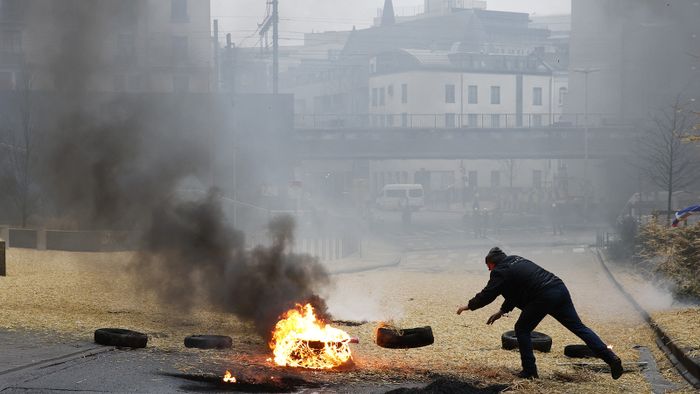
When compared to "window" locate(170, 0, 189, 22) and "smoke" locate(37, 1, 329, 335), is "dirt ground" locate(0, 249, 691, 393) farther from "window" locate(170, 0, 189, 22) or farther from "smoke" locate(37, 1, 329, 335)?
"window" locate(170, 0, 189, 22)

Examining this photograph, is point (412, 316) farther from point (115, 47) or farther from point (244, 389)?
point (115, 47)

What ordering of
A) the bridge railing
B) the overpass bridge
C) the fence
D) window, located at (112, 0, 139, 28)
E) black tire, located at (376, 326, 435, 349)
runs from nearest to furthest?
black tire, located at (376, 326, 435, 349) < window, located at (112, 0, 139, 28) < the fence < the overpass bridge < the bridge railing

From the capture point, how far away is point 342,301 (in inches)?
619

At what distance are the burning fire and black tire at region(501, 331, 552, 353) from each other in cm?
253

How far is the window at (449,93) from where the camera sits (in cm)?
7094

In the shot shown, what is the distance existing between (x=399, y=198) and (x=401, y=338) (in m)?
46.2

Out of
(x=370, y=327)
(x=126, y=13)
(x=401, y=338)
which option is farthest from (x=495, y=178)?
(x=401, y=338)

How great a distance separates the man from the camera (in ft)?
29.5

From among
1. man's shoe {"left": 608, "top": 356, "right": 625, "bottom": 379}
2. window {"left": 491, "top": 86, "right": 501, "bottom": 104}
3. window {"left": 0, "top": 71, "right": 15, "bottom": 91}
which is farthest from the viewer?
window {"left": 491, "top": 86, "right": 501, "bottom": 104}

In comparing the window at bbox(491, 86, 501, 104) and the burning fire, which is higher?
the window at bbox(491, 86, 501, 104)

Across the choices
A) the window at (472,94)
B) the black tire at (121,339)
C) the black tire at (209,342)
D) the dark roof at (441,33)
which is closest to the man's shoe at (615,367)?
the black tire at (209,342)

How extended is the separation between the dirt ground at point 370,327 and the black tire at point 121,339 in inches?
7.3

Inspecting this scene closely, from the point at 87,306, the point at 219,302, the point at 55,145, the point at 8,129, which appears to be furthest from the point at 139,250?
the point at 8,129

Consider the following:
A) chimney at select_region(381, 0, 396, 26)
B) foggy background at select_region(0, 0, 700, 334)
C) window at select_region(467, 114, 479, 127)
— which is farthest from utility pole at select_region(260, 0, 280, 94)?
chimney at select_region(381, 0, 396, 26)
